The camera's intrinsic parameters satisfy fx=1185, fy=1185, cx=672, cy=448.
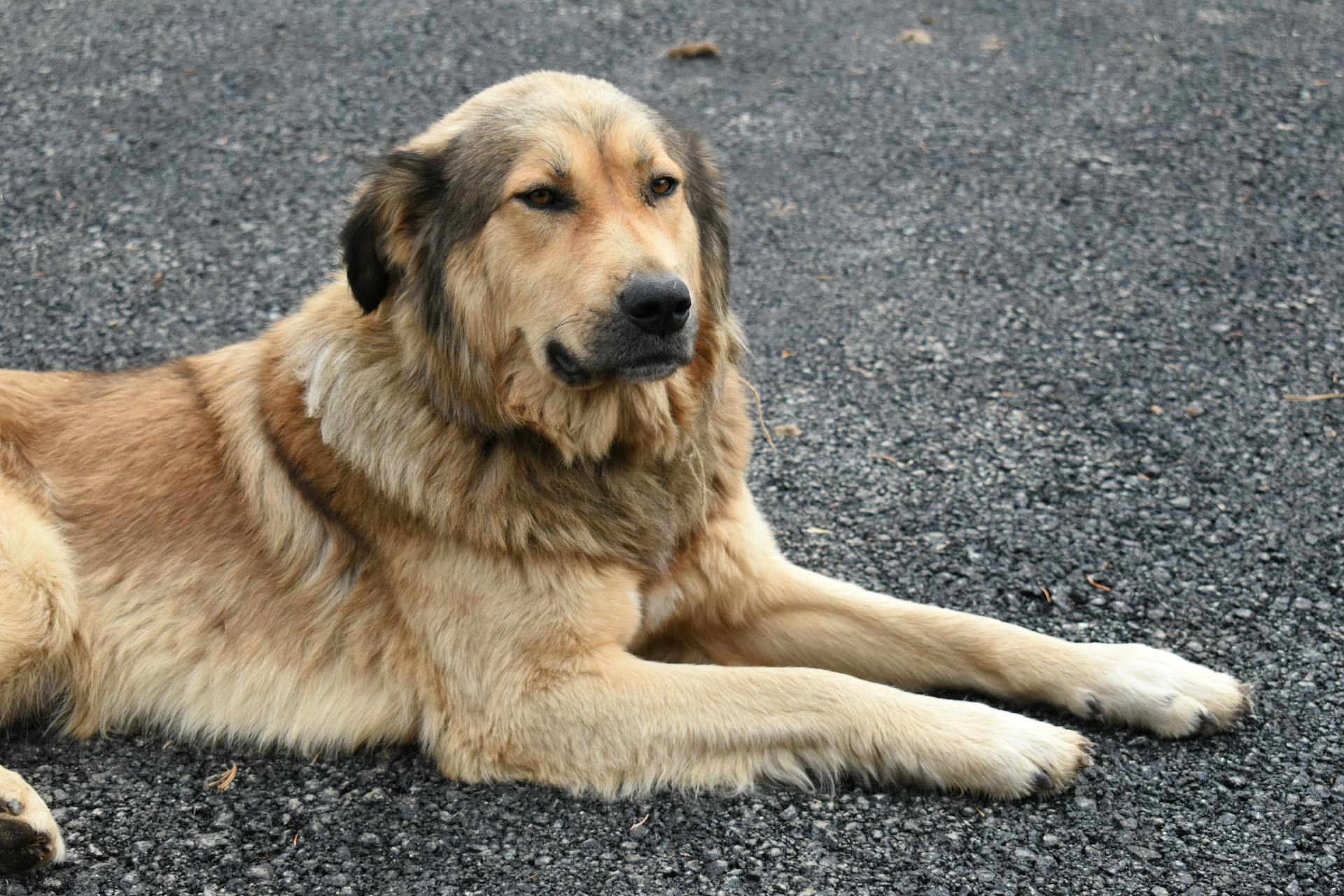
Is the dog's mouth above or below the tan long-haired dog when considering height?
above

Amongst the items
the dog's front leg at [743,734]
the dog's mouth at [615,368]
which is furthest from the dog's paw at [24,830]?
the dog's mouth at [615,368]

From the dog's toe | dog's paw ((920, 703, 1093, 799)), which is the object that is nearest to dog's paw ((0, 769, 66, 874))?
the dog's toe

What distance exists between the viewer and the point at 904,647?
4004 mm

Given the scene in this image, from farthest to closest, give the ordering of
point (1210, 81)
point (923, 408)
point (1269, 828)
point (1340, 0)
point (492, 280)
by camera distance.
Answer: point (1340, 0) < point (1210, 81) < point (923, 408) < point (492, 280) < point (1269, 828)

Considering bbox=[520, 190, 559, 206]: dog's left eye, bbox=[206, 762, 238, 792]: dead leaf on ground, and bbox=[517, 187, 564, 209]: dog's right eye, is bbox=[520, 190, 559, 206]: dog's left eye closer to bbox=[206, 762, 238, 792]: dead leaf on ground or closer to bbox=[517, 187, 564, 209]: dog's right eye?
bbox=[517, 187, 564, 209]: dog's right eye

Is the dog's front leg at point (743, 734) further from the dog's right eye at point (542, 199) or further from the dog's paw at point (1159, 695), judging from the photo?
the dog's right eye at point (542, 199)

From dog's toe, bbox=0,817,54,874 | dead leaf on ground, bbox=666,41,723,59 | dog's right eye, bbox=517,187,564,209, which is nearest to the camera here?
dog's toe, bbox=0,817,54,874

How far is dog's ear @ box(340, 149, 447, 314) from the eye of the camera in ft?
11.9

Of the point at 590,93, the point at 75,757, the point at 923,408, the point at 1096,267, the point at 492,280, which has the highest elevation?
the point at 590,93

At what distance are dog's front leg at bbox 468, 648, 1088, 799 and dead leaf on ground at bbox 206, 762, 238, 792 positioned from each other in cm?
94

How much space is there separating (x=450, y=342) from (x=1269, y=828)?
273 centimetres

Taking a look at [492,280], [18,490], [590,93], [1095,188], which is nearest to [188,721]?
[18,490]

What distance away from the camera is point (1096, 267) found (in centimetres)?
664

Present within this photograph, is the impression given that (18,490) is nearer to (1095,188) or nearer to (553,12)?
(1095,188)
